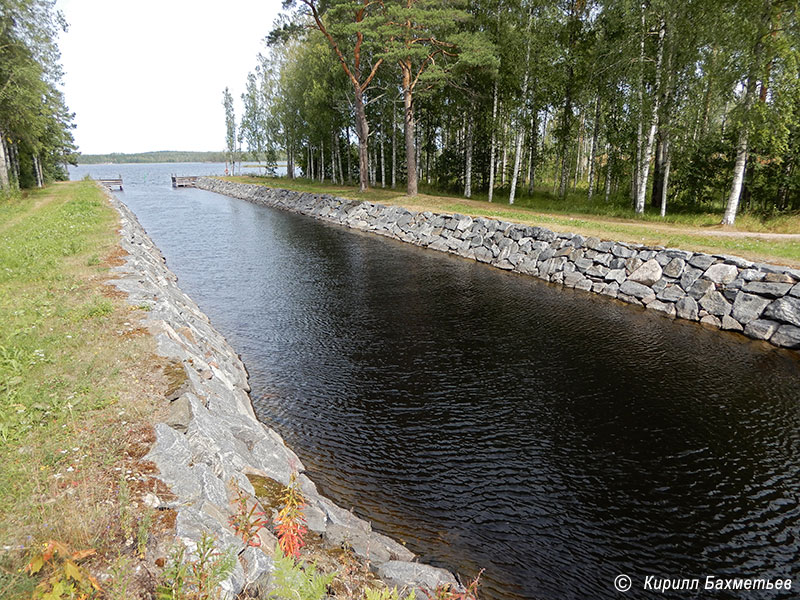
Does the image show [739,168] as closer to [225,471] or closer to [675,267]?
[675,267]

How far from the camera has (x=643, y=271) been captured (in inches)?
698

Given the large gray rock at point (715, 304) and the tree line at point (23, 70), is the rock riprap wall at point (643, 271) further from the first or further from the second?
the tree line at point (23, 70)

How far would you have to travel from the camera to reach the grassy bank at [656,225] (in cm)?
1753

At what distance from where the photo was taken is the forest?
20.6 meters

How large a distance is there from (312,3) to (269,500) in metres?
36.8

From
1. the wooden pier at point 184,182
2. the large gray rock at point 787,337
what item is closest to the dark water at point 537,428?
the large gray rock at point 787,337

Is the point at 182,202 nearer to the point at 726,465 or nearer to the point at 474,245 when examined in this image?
the point at 474,245

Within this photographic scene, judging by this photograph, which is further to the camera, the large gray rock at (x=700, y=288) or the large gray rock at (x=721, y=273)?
the large gray rock at (x=700, y=288)

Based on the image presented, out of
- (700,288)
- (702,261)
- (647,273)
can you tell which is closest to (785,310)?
(700,288)

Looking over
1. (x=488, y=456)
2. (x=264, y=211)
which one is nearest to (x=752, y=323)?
(x=488, y=456)

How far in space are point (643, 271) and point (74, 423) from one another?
58.8 ft

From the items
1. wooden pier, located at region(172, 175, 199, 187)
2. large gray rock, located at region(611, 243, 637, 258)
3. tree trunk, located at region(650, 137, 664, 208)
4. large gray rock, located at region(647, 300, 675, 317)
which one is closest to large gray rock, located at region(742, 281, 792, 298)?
large gray rock, located at region(647, 300, 675, 317)

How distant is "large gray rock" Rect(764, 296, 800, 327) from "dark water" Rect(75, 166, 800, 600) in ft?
3.52

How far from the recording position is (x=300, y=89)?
52.2 metres
